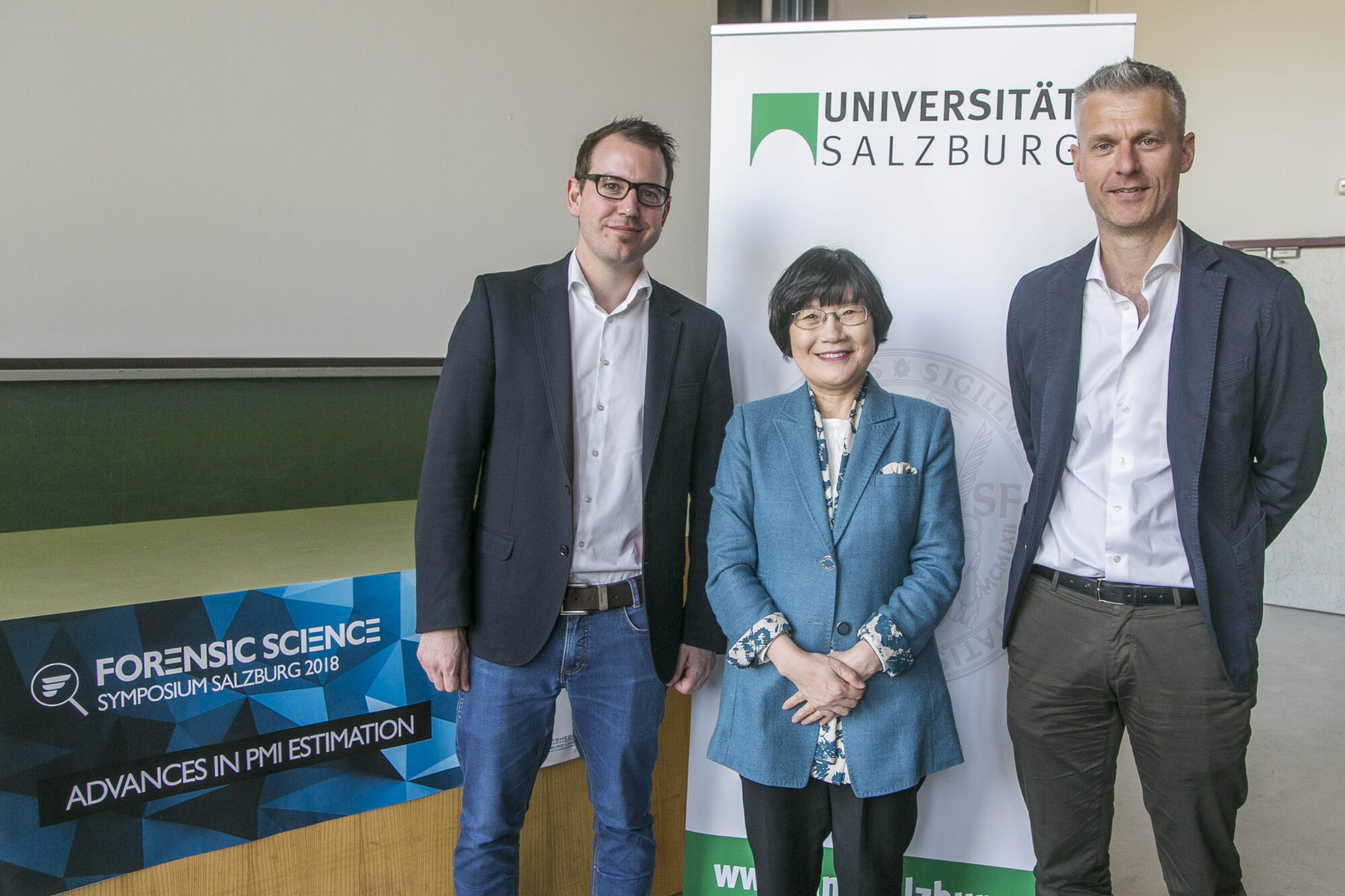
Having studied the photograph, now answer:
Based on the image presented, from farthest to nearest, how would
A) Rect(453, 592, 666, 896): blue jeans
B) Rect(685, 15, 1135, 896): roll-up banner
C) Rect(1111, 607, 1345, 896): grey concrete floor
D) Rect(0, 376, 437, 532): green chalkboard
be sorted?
Rect(1111, 607, 1345, 896): grey concrete floor → Rect(0, 376, 437, 532): green chalkboard → Rect(685, 15, 1135, 896): roll-up banner → Rect(453, 592, 666, 896): blue jeans

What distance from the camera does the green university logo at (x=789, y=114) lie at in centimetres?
210

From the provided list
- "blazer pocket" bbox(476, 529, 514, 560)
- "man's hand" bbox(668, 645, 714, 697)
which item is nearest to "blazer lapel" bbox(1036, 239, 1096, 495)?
"man's hand" bbox(668, 645, 714, 697)

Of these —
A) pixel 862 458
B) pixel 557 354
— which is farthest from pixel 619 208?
pixel 862 458

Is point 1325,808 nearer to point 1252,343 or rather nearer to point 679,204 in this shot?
point 1252,343

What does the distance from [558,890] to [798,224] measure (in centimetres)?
182

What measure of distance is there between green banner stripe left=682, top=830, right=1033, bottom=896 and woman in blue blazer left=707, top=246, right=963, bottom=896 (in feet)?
1.52

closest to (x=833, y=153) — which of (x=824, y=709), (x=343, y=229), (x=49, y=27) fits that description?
(x=824, y=709)

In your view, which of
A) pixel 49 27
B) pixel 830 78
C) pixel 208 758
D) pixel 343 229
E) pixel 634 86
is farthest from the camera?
pixel 634 86

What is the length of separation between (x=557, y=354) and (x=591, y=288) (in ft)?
0.56

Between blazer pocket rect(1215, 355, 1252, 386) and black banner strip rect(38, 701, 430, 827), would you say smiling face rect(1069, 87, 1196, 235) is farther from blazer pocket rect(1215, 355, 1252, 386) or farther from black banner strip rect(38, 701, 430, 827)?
black banner strip rect(38, 701, 430, 827)

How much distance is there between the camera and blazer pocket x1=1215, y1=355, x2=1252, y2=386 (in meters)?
1.59

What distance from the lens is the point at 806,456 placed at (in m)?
1.68

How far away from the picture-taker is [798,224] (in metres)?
2.12

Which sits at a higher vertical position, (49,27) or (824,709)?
(49,27)
